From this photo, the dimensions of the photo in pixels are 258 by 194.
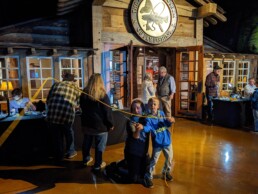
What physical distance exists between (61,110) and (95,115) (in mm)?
903

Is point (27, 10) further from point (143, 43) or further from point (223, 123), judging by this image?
point (223, 123)

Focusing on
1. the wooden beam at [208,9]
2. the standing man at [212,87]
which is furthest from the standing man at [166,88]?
the wooden beam at [208,9]

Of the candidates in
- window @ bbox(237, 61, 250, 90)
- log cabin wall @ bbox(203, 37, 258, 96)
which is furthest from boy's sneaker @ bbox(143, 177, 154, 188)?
window @ bbox(237, 61, 250, 90)

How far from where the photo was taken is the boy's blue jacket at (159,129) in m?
3.60

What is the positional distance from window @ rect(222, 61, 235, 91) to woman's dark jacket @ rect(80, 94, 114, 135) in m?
8.14

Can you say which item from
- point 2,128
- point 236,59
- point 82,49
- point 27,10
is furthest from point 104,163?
point 236,59

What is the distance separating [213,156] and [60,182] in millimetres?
3064

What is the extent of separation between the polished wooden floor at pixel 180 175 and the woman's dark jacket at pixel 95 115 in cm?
82

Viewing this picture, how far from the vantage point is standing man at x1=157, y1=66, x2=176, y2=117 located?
24.0 ft

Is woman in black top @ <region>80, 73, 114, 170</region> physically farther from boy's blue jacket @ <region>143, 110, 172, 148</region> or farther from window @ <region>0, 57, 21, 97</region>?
window @ <region>0, 57, 21, 97</region>

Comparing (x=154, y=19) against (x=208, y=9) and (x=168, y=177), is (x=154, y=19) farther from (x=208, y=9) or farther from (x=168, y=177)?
(x=168, y=177)

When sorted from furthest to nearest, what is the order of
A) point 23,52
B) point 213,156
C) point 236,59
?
point 236,59 < point 23,52 < point 213,156

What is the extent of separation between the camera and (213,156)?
16.4 feet

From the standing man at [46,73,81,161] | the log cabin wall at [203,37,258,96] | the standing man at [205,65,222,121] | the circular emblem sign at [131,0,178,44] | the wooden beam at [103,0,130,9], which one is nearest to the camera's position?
the standing man at [46,73,81,161]
